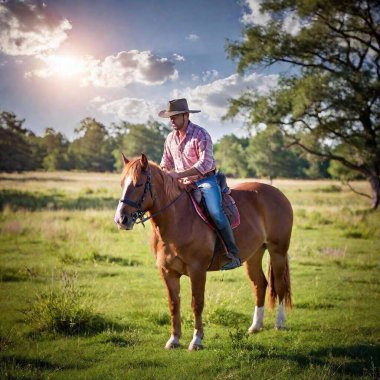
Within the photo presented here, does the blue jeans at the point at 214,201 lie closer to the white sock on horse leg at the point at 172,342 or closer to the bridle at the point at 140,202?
the bridle at the point at 140,202

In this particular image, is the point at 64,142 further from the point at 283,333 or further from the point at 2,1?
the point at 283,333

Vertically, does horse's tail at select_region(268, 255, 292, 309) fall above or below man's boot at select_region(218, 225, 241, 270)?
below

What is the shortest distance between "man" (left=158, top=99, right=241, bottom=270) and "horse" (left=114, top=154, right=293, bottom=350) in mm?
244

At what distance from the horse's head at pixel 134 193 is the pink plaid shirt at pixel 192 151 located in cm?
84

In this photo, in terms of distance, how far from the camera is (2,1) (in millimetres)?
12547

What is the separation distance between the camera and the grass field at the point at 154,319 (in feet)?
15.5

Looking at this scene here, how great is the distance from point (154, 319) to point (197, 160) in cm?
307

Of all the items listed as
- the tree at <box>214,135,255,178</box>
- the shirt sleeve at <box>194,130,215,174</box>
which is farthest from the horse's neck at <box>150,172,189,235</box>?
the tree at <box>214,135,255,178</box>

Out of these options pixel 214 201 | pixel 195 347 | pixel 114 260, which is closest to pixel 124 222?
pixel 214 201

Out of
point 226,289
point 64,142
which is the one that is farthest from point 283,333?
→ point 64,142

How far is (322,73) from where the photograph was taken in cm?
2048

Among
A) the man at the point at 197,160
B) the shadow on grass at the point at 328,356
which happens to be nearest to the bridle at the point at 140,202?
the man at the point at 197,160

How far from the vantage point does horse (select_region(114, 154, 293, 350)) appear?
4.83 m

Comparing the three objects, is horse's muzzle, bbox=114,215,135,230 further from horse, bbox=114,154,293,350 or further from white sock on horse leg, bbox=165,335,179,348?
white sock on horse leg, bbox=165,335,179,348
